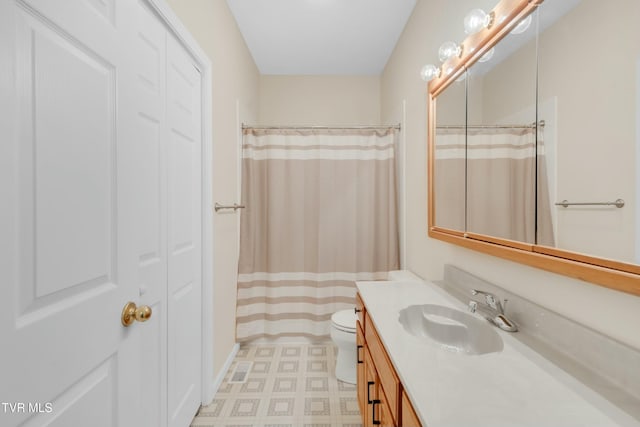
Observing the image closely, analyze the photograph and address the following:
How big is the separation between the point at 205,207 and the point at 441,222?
1349 millimetres

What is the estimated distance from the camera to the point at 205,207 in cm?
167

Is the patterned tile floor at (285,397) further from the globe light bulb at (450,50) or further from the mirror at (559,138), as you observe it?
the globe light bulb at (450,50)

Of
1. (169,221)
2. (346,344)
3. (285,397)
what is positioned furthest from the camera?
(346,344)

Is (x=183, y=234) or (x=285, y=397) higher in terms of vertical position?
(x=183, y=234)

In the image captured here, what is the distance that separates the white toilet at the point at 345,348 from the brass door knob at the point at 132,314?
127 centimetres

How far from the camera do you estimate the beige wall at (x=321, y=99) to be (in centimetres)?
314

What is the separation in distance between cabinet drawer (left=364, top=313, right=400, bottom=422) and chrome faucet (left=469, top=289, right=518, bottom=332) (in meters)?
0.43

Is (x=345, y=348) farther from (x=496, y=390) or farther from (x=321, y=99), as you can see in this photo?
(x=321, y=99)

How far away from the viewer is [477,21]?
45.9 inches

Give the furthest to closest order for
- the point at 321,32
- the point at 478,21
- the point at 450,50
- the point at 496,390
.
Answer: the point at 321,32 → the point at 450,50 → the point at 478,21 → the point at 496,390

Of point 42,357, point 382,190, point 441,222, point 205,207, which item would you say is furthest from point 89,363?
point 382,190

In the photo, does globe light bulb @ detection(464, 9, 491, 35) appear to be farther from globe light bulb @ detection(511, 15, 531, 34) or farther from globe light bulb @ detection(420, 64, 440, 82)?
globe light bulb @ detection(420, 64, 440, 82)

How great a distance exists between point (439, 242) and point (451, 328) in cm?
66

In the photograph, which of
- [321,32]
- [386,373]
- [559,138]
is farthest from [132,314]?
[321,32]
